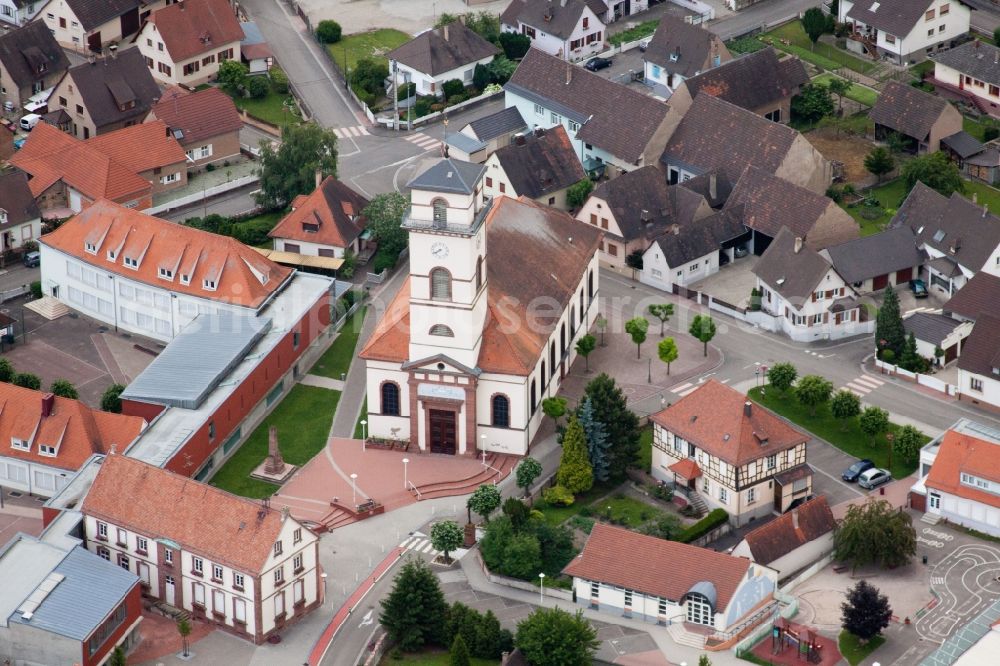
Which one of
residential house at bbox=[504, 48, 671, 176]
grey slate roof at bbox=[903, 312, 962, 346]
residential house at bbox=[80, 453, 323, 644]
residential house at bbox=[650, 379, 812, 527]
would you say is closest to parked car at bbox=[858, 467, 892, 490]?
residential house at bbox=[650, 379, 812, 527]

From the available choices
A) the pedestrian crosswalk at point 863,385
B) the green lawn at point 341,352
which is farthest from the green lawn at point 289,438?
the pedestrian crosswalk at point 863,385

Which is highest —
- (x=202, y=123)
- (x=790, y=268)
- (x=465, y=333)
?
(x=202, y=123)

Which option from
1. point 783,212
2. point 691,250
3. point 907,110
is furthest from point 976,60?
point 691,250

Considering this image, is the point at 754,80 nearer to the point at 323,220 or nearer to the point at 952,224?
the point at 952,224

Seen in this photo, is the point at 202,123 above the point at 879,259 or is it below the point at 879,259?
above

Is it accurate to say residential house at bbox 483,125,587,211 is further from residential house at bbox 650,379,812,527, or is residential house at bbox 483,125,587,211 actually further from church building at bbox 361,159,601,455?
residential house at bbox 650,379,812,527

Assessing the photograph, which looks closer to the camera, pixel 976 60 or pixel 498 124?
pixel 498 124

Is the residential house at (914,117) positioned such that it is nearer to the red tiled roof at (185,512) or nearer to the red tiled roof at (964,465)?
the red tiled roof at (964,465)
